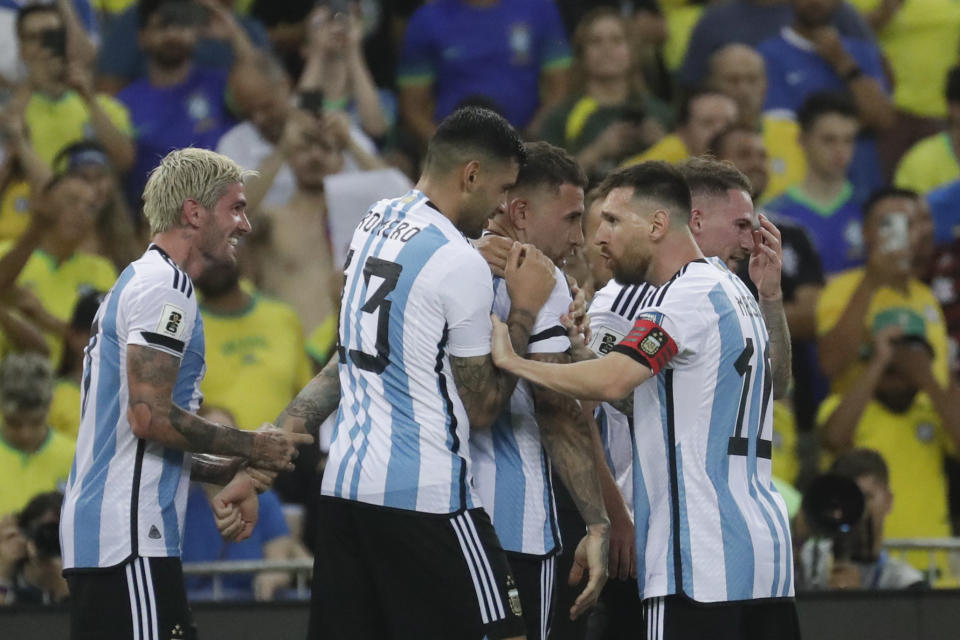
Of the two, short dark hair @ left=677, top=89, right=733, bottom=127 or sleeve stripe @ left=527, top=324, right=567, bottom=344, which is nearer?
sleeve stripe @ left=527, top=324, right=567, bottom=344

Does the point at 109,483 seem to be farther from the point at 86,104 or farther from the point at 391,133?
the point at 391,133

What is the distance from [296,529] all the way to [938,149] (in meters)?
5.23

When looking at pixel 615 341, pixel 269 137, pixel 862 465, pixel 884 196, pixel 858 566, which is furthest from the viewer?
pixel 269 137

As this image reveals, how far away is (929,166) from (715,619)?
6422 millimetres

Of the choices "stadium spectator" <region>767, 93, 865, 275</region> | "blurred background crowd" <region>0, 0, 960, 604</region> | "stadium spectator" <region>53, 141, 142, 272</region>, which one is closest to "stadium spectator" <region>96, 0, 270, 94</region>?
"blurred background crowd" <region>0, 0, 960, 604</region>

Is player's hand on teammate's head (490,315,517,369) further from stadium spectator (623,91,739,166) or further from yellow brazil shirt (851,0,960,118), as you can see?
yellow brazil shirt (851,0,960,118)

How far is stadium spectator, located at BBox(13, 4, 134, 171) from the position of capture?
9.37m

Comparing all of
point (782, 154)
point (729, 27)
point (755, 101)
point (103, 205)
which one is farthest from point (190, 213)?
point (729, 27)

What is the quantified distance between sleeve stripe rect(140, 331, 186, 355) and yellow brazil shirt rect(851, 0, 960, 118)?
7.64 metres

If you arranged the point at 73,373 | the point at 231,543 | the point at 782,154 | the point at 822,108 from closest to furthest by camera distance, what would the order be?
the point at 231,543 < the point at 73,373 < the point at 822,108 < the point at 782,154

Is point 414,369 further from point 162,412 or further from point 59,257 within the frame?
point 59,257

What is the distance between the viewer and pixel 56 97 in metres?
9.52

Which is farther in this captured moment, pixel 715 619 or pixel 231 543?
pixel 231 543

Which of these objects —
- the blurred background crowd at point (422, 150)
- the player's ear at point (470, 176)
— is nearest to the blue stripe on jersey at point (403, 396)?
the player's ear at point (470, 176)
